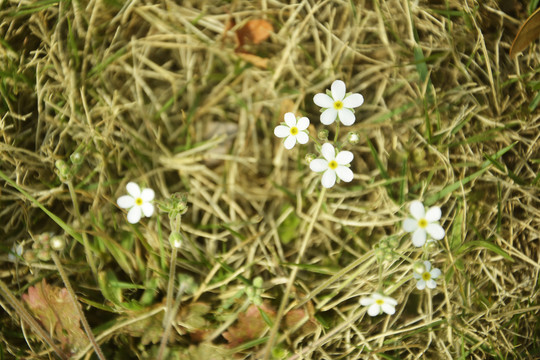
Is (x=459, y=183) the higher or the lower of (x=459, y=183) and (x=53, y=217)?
the higher

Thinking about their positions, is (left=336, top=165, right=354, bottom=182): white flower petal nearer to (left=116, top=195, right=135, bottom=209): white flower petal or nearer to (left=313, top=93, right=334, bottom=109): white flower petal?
(left=313, top=93, right=334, bottom=109): white flower petal

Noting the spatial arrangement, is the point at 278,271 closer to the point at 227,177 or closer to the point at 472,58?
the point at 227,177

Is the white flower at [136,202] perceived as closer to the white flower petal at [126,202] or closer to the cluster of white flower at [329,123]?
the white flower petal at [126,202]

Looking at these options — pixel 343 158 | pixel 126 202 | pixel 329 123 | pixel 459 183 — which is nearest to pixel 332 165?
pixel 343 158

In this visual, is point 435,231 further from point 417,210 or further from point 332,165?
point 332,165

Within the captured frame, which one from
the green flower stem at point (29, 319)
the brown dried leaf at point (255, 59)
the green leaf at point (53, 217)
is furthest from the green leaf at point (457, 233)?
the green flower stem at point (29, 319)

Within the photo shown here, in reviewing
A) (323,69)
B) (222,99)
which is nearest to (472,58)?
(323,69)
